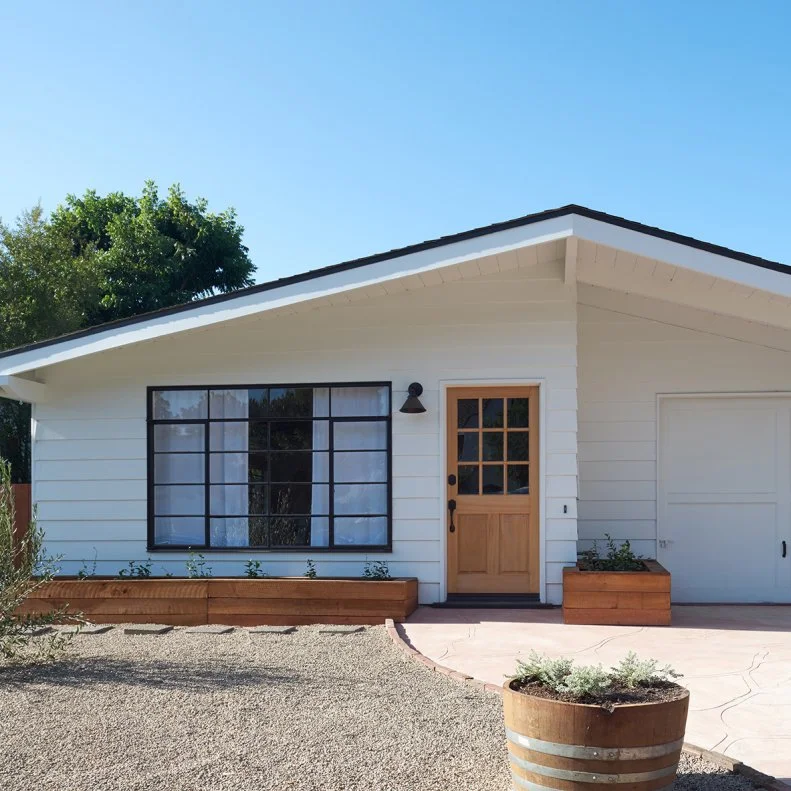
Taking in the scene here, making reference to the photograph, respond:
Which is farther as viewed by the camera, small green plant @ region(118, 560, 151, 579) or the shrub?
small green plant @ region(118, 560, 151, 579)

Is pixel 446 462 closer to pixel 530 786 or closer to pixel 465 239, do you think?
pixel 465 239

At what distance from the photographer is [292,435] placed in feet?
26.2

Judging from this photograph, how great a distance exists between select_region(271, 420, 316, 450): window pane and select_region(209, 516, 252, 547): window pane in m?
0.77

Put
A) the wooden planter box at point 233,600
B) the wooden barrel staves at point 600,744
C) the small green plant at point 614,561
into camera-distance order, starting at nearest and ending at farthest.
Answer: the wooden barrel staves at point 600,744 < the wooden planter box at point 233,600 < the small green plant at point 614,561

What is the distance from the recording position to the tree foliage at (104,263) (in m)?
14.7

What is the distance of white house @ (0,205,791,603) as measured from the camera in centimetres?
761

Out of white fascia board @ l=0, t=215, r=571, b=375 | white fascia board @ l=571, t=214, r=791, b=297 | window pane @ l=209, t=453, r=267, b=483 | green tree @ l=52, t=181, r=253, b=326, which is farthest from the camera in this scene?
green tree @ l=52, t=181, r=253, b=326

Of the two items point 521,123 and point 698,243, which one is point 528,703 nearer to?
point 698,243

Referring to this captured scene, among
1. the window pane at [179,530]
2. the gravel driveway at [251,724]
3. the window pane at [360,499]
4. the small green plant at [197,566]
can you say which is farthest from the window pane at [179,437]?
the gravel driveway at [251,724]

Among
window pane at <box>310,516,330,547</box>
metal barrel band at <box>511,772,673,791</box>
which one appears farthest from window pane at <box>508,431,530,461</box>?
metal barrel band at <box>511,772,673,791</box>

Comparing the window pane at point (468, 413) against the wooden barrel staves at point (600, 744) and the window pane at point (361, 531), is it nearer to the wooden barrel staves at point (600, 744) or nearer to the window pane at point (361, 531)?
the window pane at point (361, 531)

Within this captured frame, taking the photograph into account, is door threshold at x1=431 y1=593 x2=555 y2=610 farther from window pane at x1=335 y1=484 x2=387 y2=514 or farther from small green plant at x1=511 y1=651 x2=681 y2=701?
small green plant at x1=511 y1=651 x2=681 y2=701

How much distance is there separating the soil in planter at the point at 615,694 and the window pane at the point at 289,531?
4.70m

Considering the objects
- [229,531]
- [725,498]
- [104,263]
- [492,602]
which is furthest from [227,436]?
[104,263]
